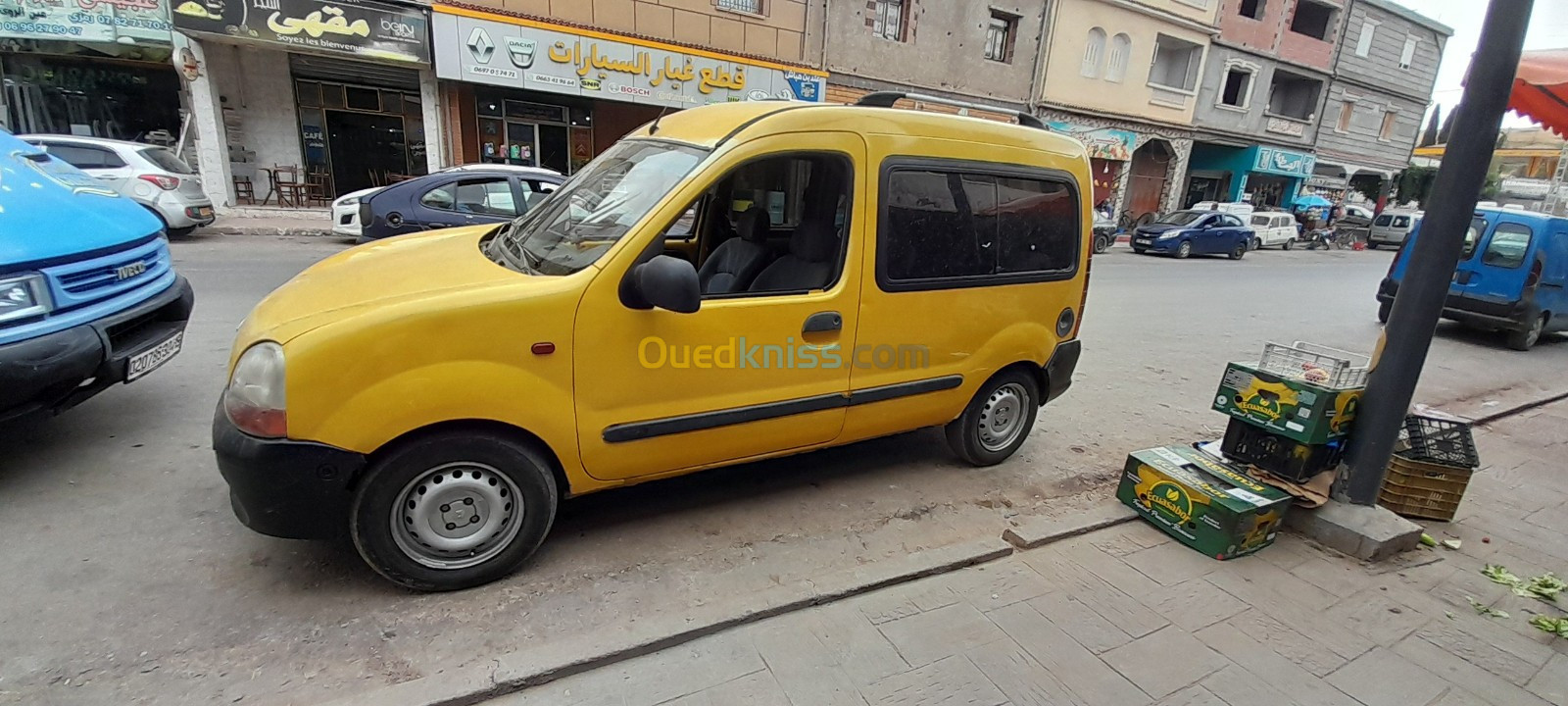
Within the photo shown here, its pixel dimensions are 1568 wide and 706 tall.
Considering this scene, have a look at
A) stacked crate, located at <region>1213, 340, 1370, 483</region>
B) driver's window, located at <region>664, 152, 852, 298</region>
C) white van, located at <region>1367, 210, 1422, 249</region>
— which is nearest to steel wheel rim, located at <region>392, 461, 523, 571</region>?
driver's window, located at <region>664, 152, 852, 298</region>

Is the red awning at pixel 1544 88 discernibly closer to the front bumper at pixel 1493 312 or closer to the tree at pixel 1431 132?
the front bumper at pixel 1493 312

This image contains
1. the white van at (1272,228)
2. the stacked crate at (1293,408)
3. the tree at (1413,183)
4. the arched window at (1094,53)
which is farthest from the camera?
the tree at (1413,183)

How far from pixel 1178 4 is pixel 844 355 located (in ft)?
89.0

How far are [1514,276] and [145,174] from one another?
63.3 feet


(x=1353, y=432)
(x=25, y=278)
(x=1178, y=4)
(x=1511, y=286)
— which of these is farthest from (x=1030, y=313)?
(x=1178, y=4)

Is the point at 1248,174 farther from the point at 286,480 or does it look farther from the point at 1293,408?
the point at 286,480

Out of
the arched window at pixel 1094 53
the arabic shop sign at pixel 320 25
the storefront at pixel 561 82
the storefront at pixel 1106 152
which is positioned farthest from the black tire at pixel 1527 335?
the arabic shop sign at pixel 320 25

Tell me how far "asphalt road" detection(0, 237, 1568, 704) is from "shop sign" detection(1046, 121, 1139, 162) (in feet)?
65.8

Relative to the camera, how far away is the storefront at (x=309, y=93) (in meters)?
12.9

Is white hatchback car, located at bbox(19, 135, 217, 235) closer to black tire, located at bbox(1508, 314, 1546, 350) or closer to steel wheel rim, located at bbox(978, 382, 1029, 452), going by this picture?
steel wheel rim, located at bbox(978, 382, 1029, 452)

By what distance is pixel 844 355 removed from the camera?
340 cm

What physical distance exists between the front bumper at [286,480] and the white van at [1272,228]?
28.8 metres

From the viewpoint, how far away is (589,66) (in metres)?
15.3

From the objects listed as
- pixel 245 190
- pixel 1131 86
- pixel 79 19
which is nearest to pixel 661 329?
pixel 79 19
